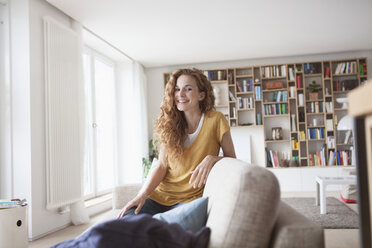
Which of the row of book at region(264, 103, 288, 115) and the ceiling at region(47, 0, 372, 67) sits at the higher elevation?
the ceiling at region(47, 0, 372, 67)

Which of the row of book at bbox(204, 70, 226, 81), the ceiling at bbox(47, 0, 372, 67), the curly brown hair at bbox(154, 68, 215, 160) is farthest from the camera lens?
the row of book at bbox(204, 70, 226, 81)

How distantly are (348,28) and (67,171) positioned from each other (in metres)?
4.54

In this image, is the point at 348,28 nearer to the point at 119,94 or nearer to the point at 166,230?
the point at 119,94

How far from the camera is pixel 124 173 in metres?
6.32

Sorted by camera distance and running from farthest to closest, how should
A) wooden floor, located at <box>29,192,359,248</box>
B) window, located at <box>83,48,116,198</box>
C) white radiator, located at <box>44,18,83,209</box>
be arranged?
window, located at <box>83,48,116,198</box>
white radiator, located at <box>44,18,83,209</box>
wooden floor, located at <box>29,192,359,248</box>

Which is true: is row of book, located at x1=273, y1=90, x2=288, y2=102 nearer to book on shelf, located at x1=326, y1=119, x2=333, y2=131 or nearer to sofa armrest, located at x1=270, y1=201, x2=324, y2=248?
book on shelf, located at x1=326, y1=119, x2=333, y2=131

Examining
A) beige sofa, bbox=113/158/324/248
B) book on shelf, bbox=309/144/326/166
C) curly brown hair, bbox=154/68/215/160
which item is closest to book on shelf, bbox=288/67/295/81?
book on shelf, bbox=309/144/326/166

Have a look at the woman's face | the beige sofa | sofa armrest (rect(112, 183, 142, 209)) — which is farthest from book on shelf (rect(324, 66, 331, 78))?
the beige sofa

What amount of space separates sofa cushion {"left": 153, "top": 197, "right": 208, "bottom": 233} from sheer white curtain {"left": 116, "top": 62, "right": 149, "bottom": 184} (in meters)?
5.05

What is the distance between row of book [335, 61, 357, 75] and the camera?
642 centimetres

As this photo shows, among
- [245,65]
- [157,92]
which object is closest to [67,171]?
[157,92]

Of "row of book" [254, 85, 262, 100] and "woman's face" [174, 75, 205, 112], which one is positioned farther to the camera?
"row of book" [254, 85, 262, 100]

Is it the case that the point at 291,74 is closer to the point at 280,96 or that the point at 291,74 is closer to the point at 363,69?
the point at 280,96

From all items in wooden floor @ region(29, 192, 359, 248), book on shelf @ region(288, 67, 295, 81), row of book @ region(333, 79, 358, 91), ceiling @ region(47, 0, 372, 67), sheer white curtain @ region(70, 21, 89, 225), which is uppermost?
ceiling @ region(47, 0, 372, 67)
